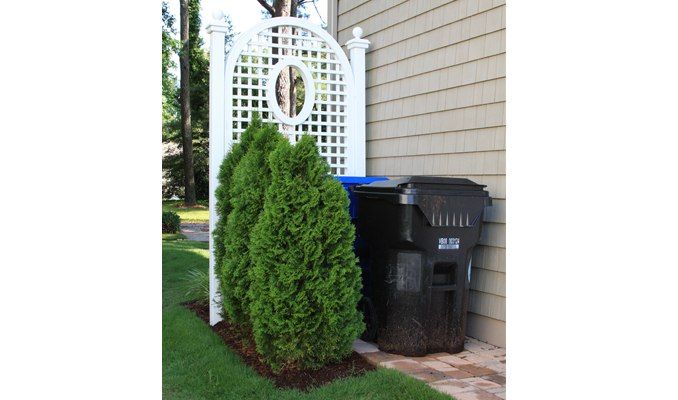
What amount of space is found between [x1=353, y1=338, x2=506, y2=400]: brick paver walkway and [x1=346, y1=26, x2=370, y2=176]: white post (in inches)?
64.9

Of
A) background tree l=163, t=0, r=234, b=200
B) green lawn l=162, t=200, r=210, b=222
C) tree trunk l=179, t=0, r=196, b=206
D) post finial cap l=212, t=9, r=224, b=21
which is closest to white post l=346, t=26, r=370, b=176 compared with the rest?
post finial cap l=212, t=9, r=224, b=21

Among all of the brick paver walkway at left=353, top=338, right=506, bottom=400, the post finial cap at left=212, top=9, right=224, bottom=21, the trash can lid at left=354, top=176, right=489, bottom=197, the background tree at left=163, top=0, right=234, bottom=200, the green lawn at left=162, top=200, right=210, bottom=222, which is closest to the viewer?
the brick paver walkway at left=353, top=338, right=506, bottom=400

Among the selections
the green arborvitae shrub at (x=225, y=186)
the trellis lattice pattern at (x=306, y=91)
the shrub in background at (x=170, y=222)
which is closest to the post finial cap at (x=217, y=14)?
the trellis lattice pattern at (x=306, y=91)

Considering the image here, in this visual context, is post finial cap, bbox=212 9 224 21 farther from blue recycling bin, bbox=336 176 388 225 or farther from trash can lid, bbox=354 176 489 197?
trash can lid, bbox=354 176 489 197

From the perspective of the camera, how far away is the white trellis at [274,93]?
15.3ft

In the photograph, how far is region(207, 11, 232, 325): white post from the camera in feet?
15.1

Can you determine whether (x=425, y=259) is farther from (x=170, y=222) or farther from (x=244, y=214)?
(x=170, y=222)

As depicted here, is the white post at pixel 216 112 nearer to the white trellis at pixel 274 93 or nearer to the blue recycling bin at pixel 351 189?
the white trellis at pixel 274 93

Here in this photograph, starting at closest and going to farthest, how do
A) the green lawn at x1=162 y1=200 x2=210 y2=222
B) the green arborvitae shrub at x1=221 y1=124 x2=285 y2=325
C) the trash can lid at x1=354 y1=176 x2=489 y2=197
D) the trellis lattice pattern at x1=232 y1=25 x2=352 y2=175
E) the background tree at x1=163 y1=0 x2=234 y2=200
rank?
the trash can lid at x1=354 y1=176 x2=489 y2=197 < the green arborvitae shrub at x1=221 y1=124 x2=285 y2=325 < the trellis lattice pattern at x1=232 y1=25 x2=352 y2=175 < the green lawn at x1=162 y1=200 x2=210 y2=222 < the background tree at x1=163 y1=0 x2=234 y2=200

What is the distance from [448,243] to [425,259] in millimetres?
157

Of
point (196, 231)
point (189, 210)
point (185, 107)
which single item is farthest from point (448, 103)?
point (185, 107)

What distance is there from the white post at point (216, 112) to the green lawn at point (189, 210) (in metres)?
9.74
